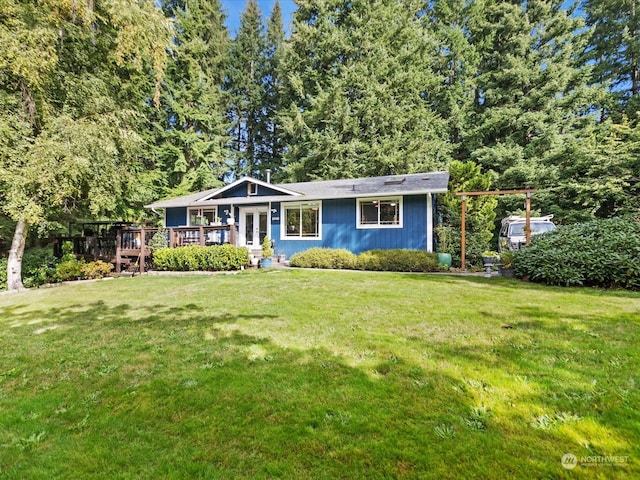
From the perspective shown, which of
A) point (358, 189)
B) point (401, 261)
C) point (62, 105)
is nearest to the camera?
point (62, 105)

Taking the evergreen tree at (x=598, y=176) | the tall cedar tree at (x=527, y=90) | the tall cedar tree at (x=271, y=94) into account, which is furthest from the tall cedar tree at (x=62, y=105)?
the tall cedar tree at (x=527, y=90)

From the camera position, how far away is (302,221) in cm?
1380

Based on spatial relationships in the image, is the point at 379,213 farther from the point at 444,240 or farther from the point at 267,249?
the point at 267,249

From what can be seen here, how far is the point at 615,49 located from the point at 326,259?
2439cm

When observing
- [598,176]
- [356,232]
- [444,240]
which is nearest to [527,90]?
[598,176]

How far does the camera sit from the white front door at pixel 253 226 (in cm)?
1463

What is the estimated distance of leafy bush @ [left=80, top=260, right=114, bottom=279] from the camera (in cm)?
1059

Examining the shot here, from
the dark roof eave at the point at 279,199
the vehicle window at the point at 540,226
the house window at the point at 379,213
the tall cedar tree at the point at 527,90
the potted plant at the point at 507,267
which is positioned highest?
the tall cedar tree at the point at 527,90

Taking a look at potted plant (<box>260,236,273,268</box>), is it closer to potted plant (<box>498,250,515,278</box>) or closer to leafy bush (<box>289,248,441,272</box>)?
leafy bush (<box>289,248,441,272</box>)

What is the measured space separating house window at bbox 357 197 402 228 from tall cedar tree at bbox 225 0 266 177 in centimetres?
1666

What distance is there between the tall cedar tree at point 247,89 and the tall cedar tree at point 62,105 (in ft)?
53.8

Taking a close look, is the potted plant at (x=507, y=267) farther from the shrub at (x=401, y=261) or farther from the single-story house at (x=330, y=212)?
the single-story house at (x=330, y=212)

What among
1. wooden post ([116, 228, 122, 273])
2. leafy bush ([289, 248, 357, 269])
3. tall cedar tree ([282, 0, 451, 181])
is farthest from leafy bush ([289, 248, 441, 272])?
tall cedar tree ([282, 0, 451, 181])

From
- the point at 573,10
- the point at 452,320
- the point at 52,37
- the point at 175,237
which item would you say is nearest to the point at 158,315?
the point at 452,320
